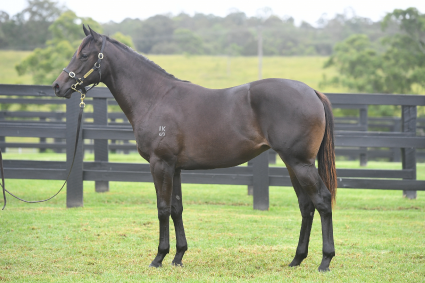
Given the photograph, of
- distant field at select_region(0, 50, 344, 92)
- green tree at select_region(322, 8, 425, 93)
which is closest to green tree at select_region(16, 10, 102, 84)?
distant field at select_region(0, 50, 344, 92)

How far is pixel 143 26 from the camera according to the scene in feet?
222

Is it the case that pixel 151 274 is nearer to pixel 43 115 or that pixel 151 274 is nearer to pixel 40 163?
pixel 40 163

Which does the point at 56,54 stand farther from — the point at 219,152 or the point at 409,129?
the point at 219,152

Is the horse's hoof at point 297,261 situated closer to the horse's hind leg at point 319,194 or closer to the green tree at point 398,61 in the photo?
the horse's hind leg at point 319,194

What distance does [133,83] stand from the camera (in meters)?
3.97

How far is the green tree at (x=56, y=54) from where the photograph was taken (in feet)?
93.2

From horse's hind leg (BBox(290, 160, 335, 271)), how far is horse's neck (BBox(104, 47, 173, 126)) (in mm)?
1525

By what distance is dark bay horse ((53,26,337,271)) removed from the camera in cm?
A: 352

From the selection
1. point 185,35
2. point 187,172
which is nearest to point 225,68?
point 185,35

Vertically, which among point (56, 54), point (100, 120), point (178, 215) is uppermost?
point (56, 54)

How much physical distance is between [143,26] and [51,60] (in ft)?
136

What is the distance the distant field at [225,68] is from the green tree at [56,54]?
18.3 m

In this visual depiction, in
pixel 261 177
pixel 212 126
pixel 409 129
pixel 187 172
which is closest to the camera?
pixel 212 126

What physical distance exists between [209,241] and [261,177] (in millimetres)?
1911
